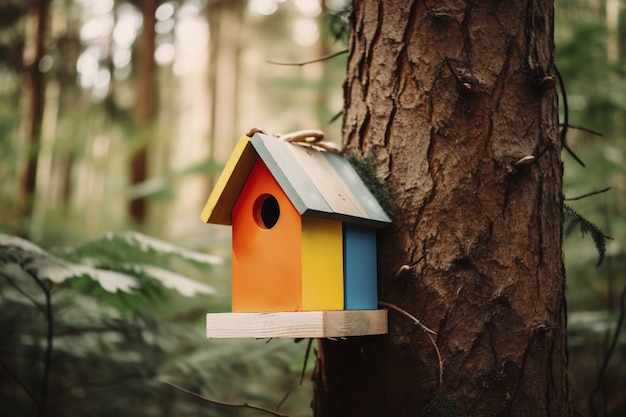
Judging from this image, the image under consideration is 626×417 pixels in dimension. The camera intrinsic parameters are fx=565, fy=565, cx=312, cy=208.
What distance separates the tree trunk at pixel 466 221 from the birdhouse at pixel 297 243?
5.1 inches

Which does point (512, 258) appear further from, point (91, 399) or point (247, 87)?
point (247, 87)

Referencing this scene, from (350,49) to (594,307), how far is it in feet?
18.4

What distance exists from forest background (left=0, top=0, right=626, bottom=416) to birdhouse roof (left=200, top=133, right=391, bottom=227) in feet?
2.43

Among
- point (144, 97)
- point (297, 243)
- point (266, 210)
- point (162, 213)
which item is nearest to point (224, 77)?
point (162, 213)

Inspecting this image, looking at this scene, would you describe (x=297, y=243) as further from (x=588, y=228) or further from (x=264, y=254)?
(x=588, y=228)

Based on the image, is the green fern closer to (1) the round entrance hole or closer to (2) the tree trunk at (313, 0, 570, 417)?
(2) the tree trunk at (313, 0, 570, 417)

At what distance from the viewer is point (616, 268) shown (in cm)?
563

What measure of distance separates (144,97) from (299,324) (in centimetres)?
761

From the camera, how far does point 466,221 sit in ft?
6.57

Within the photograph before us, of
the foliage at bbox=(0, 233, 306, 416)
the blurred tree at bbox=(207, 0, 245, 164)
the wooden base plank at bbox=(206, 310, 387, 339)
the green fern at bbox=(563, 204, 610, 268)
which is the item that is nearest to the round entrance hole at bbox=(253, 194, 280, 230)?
the wooden base plank at bbox=(206, 310, 387, 339)

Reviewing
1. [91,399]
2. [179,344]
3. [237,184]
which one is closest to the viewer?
[237,184]

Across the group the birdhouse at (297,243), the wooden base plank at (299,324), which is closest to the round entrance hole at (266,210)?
the birdhouse at (297,243)

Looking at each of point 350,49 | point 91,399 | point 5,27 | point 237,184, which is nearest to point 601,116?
point 350,49

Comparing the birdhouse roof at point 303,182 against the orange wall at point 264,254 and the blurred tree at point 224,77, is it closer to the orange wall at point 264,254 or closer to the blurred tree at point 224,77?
the orange wall at point 264,254
